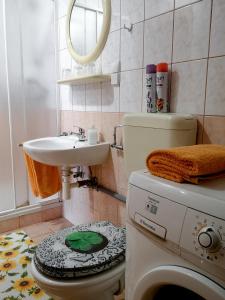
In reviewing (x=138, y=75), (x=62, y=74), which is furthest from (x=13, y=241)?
(x=138, y=75)

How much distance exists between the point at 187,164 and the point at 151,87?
25.4 inches

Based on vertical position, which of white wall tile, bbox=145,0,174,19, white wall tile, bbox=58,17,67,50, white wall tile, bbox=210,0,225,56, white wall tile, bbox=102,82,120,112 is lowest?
white wall tile, bbox=102,82,120,112

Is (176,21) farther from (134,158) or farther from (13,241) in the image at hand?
(13,241)

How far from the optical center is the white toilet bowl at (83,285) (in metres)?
0.95

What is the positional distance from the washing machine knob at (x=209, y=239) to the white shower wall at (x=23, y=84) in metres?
1.76

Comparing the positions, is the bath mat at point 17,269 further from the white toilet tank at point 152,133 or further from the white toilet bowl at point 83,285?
the white toilet tank at point 152,133

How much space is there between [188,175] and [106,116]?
105 cm

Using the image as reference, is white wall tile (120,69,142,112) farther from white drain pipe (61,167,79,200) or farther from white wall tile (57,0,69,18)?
white wall tile (57,0,69,18)

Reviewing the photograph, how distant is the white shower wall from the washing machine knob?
1.76 metres

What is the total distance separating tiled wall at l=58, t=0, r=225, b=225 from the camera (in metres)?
1.01

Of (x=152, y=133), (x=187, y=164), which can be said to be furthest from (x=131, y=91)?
(x=187, y=164)

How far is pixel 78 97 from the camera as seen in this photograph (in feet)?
6.24

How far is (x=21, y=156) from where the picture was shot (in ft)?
6.72

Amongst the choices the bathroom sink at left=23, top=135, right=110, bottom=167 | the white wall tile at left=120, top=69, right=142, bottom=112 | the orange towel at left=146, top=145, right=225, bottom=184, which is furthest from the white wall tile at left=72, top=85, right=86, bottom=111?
the orange towel at left=146, top=145, right=225, bottom=184
